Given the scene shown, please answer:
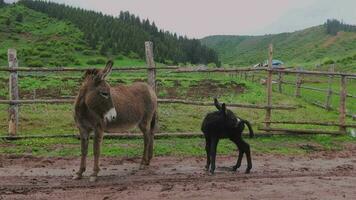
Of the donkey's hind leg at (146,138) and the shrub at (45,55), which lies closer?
the donkey's hind leg at (146,138)

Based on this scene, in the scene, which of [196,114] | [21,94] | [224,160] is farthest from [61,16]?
[224,160]

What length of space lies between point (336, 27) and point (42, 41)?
88441 mm

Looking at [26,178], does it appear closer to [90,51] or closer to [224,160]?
[224,160]

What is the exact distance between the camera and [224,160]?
31.4ft

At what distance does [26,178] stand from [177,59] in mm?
62470

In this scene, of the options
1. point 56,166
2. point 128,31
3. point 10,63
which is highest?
point 128,31

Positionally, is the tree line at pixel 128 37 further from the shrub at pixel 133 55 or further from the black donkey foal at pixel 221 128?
the black donkey foal at pixel 221 128

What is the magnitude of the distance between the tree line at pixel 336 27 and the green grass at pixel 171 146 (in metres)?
117

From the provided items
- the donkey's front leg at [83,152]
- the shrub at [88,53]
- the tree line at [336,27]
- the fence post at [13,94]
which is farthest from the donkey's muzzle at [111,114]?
the tree line at [336,27]

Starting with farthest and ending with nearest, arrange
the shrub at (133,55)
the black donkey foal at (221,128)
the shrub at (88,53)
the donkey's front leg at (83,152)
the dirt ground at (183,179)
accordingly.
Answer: the shrub at (133,55), the shrub at (88,53), the black donkey foal at (221,128), the donkey's front leg at (83,152), the dirt ground at (183,179)

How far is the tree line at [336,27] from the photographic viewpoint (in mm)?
124381

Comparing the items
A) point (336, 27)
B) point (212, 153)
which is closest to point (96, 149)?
point (212, 153)

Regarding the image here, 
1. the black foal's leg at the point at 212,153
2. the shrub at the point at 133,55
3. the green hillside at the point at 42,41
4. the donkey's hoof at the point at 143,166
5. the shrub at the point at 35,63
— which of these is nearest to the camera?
the black foal's leg at the point at 212,153

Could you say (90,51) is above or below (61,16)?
below
